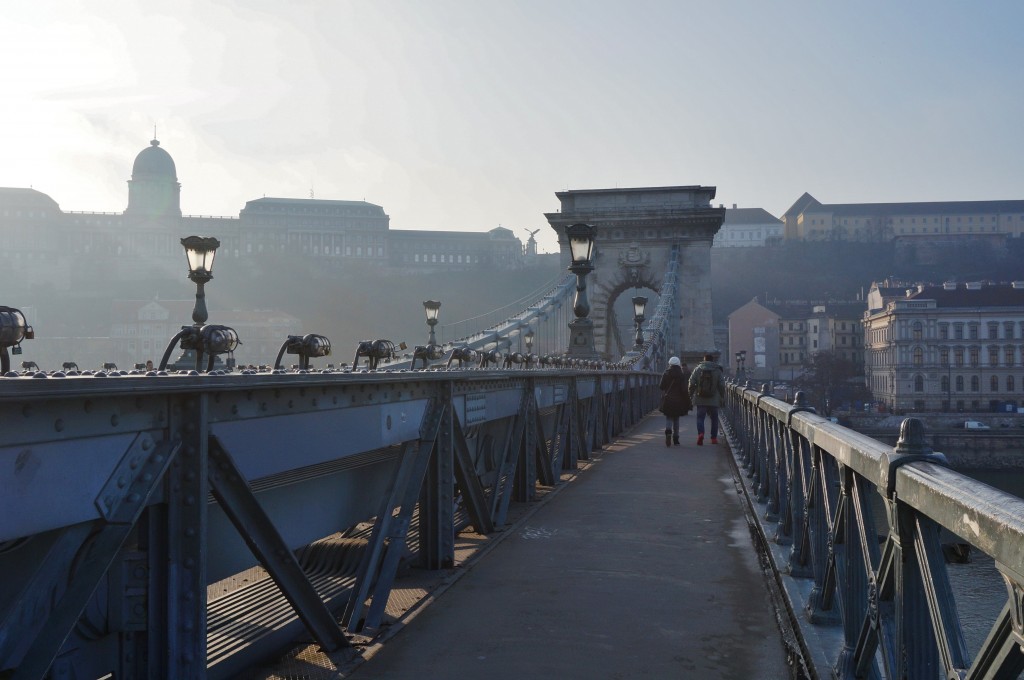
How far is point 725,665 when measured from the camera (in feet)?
13.1

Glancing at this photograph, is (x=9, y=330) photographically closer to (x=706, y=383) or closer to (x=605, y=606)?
(x=605, y=606)

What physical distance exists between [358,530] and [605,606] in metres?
1.85

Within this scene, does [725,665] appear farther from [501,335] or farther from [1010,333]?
[1010,333]

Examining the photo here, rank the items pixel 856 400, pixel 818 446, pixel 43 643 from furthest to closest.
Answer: pixel 856 400, pixel 818 446, pixel 43 643

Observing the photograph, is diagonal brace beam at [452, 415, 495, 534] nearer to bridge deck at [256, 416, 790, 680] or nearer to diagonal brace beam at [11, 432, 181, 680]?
bridge deck at [256, 416, 790, 680]

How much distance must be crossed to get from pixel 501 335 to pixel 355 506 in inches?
708

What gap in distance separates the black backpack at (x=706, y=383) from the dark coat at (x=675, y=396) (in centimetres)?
22

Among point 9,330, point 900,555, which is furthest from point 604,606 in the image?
point 9,330

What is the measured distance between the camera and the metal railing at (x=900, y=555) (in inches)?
65.8

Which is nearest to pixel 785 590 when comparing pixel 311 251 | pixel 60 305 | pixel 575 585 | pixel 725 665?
pixel 725 665

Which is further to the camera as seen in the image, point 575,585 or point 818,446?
point 575,585

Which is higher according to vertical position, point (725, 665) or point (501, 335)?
point (501, 335)

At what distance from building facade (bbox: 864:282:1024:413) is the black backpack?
58.5m

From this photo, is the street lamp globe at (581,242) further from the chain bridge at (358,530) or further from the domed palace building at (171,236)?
the domed palace building at (171,236)
